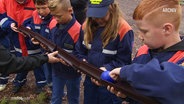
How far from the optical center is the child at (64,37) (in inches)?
151

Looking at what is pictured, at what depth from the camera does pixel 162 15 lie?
2053mm

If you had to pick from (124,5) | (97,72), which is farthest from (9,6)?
(124,5)

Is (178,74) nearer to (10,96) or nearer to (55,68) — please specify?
(55,68)

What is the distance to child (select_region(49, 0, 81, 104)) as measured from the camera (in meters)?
3.84

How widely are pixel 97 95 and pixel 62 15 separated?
116 centimetres

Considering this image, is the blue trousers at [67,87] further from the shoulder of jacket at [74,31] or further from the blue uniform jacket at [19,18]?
the blue uniform jacket at [19,18]

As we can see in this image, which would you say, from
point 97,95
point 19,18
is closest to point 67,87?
point 97,95

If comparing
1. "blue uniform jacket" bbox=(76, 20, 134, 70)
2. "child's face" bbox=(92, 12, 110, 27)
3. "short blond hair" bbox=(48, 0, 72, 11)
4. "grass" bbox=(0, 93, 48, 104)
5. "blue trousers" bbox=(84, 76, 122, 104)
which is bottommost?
"grass" bbox=(0, 93, 48, 104)

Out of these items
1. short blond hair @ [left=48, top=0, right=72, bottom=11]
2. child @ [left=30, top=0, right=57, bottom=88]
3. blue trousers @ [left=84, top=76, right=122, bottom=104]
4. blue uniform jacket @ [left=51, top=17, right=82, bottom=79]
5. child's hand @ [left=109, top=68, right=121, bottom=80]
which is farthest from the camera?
child @ [left=30, top=0, right=57, bottom=88]

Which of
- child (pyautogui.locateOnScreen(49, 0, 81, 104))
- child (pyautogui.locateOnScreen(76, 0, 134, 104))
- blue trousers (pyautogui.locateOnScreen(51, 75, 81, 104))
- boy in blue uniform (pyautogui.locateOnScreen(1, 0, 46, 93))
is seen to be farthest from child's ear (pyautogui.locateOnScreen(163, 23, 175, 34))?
boy in blue uniform (pyautogui.locateOnScreen(1, 0, 46, 93))

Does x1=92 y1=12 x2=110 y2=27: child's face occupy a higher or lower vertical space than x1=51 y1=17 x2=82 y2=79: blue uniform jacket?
higher

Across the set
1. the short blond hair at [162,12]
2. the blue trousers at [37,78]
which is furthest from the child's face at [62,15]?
the short blond hair at [162,12]

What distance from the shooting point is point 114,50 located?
3363mm

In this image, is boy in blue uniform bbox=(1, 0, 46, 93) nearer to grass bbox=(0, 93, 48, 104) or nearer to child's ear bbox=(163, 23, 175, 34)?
grass bbox=(0, 93, 48, 104)
